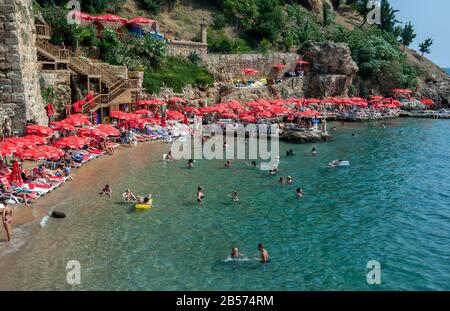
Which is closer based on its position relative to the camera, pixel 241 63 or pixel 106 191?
pixel 106 191

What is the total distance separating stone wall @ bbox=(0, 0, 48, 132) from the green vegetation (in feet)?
54.7

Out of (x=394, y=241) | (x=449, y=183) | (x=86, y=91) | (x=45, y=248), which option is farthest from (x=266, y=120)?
(x=45, y=248)

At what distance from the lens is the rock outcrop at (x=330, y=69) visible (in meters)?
57.3

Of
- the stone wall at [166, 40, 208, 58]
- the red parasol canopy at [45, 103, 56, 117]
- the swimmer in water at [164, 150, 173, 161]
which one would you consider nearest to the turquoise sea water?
the swimmer in water at [164, 150, 173, 161]

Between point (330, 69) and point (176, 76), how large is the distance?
22022mm

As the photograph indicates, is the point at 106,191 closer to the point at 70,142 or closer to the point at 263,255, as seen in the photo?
the point at 70,142

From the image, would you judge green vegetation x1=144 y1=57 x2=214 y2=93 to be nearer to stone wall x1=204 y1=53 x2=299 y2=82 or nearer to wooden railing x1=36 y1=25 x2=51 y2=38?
stone wall x1=204 y1=53 x2=299 y2=82

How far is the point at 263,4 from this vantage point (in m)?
62.9

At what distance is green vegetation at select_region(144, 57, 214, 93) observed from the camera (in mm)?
44906

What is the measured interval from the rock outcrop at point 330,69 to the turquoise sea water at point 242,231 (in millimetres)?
28274

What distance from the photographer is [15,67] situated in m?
27.2

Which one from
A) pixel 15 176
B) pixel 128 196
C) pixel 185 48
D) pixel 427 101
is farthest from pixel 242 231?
pixel 427 101

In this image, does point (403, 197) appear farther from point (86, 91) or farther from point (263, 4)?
point (263, 4)
